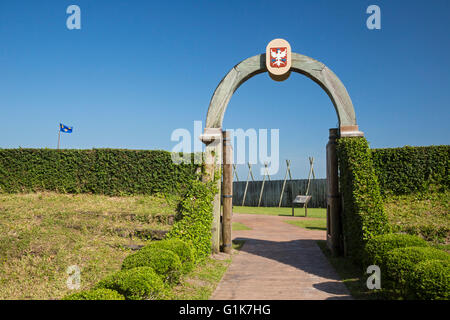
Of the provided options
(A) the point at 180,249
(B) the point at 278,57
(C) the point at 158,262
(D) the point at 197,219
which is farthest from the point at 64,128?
(C) the point at 158,262

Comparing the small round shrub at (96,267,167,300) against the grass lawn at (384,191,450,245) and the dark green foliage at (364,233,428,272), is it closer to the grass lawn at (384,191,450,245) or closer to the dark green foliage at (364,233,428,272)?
the dark green foliage at (364,233,428,272)

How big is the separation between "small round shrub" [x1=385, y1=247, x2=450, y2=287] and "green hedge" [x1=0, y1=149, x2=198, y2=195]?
22.0 ft

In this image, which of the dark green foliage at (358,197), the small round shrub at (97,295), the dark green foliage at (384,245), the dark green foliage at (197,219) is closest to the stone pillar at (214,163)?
the dark green foliage at (197,219)

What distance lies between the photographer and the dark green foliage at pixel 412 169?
22.9ft

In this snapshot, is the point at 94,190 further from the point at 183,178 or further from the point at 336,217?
the point at 336,217

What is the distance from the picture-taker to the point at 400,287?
156 inches

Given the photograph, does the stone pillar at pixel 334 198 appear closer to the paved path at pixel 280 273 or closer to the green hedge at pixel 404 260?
the paved path at pixel 280 273

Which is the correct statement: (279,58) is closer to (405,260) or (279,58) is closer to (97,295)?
(405,260)

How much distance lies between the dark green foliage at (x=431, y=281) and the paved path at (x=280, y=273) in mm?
1403

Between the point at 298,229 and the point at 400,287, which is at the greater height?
the point at 400,287

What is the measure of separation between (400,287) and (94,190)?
10.2 m

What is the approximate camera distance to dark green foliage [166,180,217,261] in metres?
6.13

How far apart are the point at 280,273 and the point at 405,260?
96.4 inches
